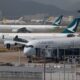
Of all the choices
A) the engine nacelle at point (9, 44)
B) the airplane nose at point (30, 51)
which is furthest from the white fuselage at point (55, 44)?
the engine nacelle at point (9, 44)

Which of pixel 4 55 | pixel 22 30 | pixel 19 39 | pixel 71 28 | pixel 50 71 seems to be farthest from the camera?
pixel 22 30

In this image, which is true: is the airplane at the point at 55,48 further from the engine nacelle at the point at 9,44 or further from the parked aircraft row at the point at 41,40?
the engine nacelle at the point at 9,44

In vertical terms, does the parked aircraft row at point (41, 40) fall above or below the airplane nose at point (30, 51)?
above

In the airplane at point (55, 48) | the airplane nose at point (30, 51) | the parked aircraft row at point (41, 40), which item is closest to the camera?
the airplane at point (55, 48)

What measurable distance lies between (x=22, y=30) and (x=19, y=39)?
154ft

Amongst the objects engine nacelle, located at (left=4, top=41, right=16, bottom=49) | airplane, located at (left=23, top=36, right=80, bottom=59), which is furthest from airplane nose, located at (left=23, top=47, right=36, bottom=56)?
engine nacelle, located at (left=4, top=41, right=16, bottom=49)

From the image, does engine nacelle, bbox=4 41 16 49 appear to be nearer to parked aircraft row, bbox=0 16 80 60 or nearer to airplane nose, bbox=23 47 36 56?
parked aircraft row, bbox=0 16 80 60

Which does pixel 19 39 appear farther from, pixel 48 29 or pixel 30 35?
pixel 48 29

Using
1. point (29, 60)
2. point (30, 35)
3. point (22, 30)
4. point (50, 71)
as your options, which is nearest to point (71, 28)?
point (30, 35)

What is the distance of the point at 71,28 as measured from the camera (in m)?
95.0

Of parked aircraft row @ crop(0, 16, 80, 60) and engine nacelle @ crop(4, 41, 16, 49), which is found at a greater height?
parked aircraft row @ crop(0, 16, 80, 60)

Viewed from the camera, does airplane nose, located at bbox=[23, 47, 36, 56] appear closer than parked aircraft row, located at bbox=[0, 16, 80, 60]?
No

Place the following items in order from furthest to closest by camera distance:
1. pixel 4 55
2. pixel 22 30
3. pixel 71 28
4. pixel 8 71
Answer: pixel 22 30
pixel 71 28
pixel 4 55
pixel 8 71

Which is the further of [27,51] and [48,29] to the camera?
[48,29]
